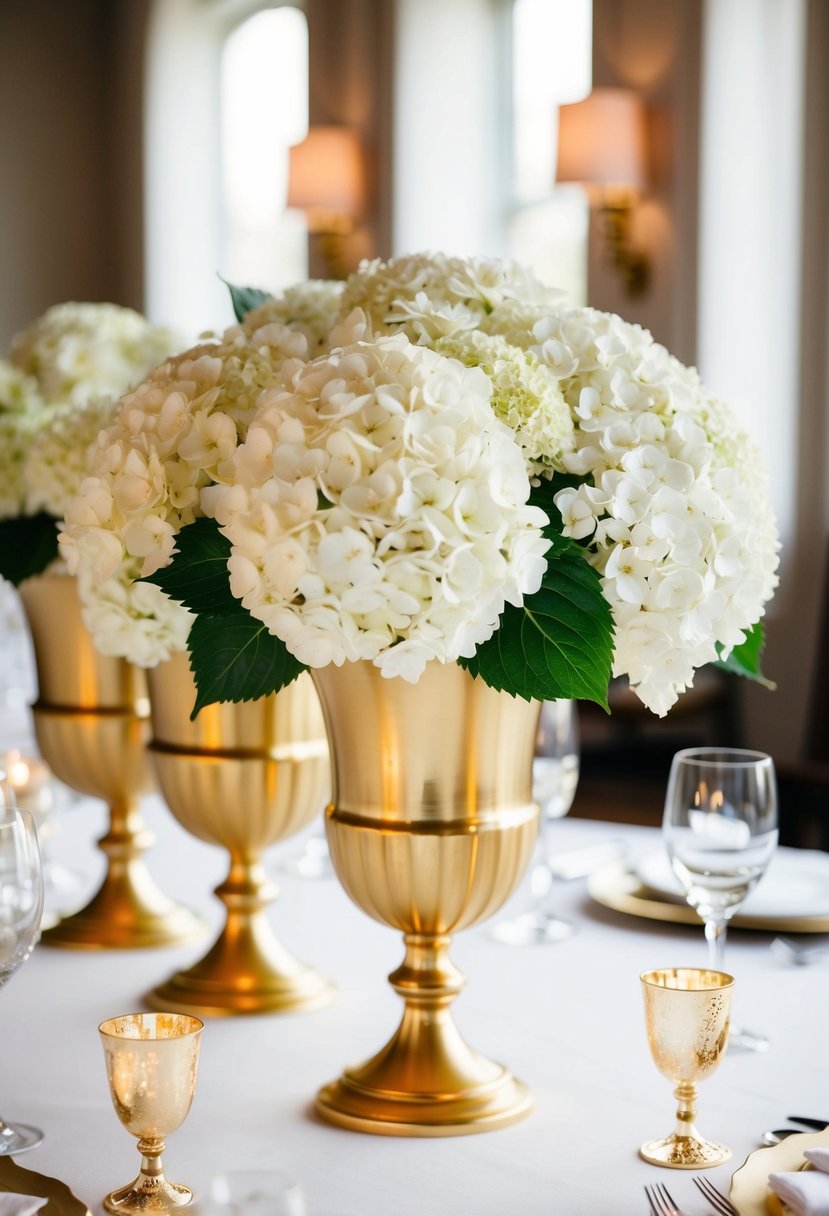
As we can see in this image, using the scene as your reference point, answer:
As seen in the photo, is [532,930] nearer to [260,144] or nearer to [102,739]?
[102,739]

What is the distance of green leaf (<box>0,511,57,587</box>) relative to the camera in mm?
1341

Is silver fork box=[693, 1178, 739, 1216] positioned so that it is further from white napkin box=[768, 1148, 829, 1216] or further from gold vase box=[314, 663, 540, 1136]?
gold vase box=[314, 663, 540, 1136]

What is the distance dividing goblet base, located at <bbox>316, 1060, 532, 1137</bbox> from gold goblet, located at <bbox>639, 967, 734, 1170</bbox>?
0.10 metres

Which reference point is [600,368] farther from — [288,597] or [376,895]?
[376,895]

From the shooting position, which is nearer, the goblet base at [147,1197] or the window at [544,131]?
the goblet base at [147,1197]

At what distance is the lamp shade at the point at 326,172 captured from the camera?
541 cm

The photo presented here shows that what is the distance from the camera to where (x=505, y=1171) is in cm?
86

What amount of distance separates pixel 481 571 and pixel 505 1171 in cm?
36

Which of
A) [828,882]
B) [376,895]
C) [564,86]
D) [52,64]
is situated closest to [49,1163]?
[376,895]

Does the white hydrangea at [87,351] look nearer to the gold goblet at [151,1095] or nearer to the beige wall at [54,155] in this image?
the gold goblet at [151,1095]

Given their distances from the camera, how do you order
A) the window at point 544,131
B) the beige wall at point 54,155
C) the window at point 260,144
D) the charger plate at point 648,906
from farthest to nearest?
1. the beige wall at point 54,155
2. the window at point 260,144
3. the window at point 544,131
4. the charger plate at point 648,906

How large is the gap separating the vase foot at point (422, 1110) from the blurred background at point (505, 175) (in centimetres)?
122

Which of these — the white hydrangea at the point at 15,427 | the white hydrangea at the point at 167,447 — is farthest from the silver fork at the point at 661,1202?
the white hydrangea at the point at 15,427

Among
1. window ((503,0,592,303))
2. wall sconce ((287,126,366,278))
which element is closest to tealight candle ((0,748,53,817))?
window ((503,0,592,303))
